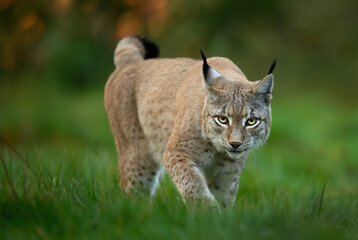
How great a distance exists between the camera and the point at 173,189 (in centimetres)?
453

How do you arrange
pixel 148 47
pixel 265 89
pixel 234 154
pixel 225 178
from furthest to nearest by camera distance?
pixel 148 47
pixel 225 178
pixel 265 89
pixel 234 154

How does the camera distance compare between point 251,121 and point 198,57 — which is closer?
point 251,121

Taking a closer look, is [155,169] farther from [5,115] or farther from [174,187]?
[5,115]

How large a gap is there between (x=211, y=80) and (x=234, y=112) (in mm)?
357

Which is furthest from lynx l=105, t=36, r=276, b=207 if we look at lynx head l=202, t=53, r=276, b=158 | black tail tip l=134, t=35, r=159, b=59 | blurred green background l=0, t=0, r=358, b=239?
blurred green background l=0, t=0, r=358, b=239

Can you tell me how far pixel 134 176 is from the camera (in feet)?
17.4

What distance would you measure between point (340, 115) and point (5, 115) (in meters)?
6.87

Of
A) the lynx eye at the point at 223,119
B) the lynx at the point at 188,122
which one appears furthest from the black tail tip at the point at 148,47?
the lynx eye at the point at 223,119

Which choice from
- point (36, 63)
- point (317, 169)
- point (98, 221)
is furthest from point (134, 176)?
point (36, 63)

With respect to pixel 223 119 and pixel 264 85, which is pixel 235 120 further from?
pixel 264 85

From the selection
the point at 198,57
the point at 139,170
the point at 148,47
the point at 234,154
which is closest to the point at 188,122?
the point at 234,154

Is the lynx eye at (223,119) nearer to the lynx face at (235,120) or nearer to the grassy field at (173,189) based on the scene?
the lynx face at (235,120)

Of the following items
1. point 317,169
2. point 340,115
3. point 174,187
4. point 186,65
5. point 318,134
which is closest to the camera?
point 174,187

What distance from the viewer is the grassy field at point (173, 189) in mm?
3186
